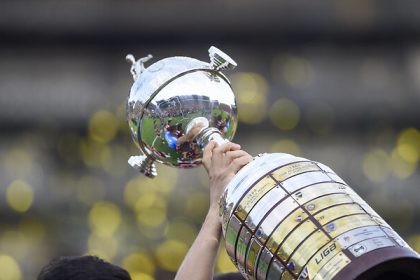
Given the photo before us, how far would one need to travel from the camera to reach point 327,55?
748 centimetres

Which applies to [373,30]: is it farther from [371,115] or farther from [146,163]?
[146,163]

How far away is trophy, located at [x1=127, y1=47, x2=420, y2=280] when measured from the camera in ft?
4.82

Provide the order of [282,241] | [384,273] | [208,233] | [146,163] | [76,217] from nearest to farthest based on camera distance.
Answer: [384,273] → [282,241] → [208,233] → [146,163] → [76,217]

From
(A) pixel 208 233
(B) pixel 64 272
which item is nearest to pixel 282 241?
(A) pixel 208 233

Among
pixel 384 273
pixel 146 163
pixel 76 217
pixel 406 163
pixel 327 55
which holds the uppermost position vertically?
pixel 327 55

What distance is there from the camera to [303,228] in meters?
1.54

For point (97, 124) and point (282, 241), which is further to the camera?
point (97, 124)

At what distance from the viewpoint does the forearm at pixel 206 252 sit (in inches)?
73.6

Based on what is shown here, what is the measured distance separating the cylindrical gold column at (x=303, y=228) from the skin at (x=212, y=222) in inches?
4.4

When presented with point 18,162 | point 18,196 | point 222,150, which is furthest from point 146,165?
point 18,162

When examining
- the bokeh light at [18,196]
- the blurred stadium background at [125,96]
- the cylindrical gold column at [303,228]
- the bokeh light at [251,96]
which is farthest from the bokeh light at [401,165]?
the cylindrical gold column at [303,228]

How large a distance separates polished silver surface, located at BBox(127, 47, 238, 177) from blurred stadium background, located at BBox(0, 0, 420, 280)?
5084 millimetres

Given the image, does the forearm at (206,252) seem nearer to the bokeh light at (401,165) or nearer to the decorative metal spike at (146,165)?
the decorative metal spike at (146,165)

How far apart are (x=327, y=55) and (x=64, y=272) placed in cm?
568
